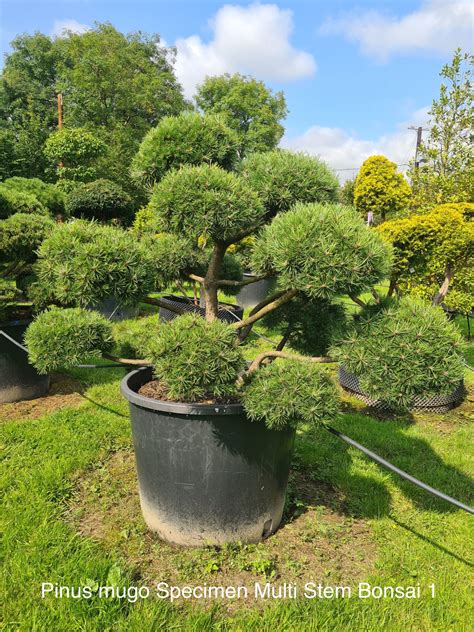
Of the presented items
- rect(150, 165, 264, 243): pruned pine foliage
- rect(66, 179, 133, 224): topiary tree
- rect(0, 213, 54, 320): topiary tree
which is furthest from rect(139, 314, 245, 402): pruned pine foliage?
rect(66, 179, 133, 224): topiary tree

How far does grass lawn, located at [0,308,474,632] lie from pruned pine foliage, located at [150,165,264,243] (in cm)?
144

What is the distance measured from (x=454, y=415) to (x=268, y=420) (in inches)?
116

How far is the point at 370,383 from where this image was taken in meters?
1.59

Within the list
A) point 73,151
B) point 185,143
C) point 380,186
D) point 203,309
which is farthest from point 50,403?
point 73,151

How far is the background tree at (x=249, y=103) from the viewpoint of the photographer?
90.3ft

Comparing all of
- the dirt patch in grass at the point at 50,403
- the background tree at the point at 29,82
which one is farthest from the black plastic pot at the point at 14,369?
the background tree at the point at 29,82

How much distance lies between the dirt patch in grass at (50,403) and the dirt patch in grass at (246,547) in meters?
1.21

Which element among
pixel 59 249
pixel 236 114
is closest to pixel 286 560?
pixel 59 249

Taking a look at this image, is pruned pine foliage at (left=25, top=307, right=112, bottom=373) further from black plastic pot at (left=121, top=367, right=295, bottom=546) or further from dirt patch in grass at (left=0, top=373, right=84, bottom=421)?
dirt patch in grass at (left=0, top=373, right=84, bottom=421)

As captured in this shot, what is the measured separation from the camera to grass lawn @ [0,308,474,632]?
5.11 ft

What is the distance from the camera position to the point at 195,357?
1584mm

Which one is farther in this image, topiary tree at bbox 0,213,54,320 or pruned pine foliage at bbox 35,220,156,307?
topiary tree at bbox 0,213,54,320

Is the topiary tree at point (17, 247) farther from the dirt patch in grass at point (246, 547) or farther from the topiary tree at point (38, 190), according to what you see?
the topiary tree at point (38, 190)

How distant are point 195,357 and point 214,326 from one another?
181 mm
